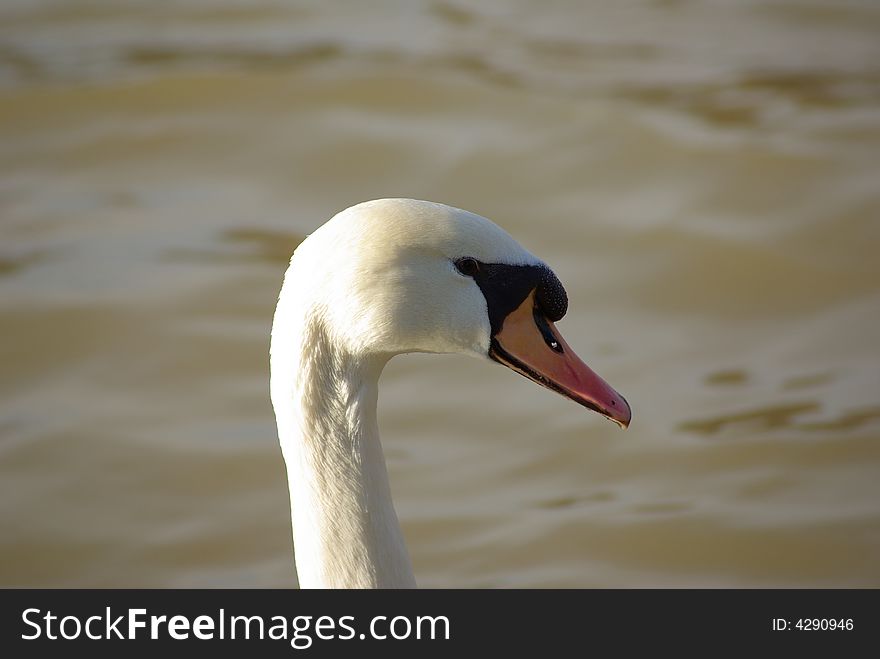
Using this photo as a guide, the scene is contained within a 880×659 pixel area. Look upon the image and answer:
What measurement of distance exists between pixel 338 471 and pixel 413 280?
1.42 feet

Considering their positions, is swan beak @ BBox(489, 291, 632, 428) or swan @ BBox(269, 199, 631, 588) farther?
swan beak @ BBox(489, 291, 632, 428)

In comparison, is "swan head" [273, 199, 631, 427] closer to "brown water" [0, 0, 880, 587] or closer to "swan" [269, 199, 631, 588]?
"swan" [269, 199, 631, 588]

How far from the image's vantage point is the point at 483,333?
289cm

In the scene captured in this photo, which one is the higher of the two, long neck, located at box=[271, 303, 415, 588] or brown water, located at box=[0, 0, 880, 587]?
brown water, located at box=[0, 0, 880, 587]

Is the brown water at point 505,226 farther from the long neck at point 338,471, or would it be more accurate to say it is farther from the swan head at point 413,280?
the swan head at point 413,280

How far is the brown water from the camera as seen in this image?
5031mm

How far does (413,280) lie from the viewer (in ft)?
9.04

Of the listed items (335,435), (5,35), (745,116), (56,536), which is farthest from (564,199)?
(335,435)

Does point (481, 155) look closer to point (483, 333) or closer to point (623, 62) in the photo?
point (623, 62)

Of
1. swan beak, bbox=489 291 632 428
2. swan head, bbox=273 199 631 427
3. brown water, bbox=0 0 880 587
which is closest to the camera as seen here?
swan head, bbox=273 199 631 427

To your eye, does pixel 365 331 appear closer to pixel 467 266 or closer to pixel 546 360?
pixel 467 266

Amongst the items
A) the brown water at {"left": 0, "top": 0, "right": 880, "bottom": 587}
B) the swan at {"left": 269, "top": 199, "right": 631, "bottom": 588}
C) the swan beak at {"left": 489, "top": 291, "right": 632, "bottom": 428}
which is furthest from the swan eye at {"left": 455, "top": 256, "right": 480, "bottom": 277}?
the brown water at {"left": 0, "top": 0, "right": 880, "bottom": 587}

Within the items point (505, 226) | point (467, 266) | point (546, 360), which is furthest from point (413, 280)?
point (505, 226)

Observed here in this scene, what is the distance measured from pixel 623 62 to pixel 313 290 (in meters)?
6.00
